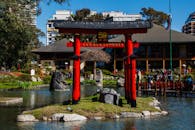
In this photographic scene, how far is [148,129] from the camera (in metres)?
17.3

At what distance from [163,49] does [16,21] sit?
47.1 metres

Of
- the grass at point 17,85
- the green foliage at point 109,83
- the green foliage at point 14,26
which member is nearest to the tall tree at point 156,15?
the green foliage at point 109,83

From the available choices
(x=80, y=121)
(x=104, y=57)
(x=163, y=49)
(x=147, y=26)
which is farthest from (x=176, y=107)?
(x=163, y=49)

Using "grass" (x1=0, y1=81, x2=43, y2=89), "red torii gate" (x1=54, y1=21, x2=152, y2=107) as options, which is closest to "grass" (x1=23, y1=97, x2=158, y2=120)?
"red torii gate" (x1=54, y1=21, x2=152, y2=107)

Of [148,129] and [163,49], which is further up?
[163,49]

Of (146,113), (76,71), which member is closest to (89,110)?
(76,71)

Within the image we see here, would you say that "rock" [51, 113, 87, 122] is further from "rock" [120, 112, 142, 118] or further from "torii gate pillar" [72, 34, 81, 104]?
"torii gate pillar" [72, 34, 81, 104]

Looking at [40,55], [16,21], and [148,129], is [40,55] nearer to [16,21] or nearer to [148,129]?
[16,21]

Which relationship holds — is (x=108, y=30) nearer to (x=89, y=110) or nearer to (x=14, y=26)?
(x=89, y=110)

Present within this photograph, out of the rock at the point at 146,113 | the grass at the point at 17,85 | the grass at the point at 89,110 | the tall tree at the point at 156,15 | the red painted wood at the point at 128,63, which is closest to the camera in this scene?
the grass at the point at 89,110

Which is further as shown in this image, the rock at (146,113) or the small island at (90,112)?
the rock at (146,113)

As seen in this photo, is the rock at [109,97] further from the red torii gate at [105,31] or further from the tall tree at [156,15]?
the tall tree at [156,15]

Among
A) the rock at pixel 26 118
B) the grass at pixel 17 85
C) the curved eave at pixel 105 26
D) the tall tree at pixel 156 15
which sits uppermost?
the tall tree at pixel 156 15

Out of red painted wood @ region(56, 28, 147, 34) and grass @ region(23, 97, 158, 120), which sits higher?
red painted wood @ region(56, 28, 147, 34)
